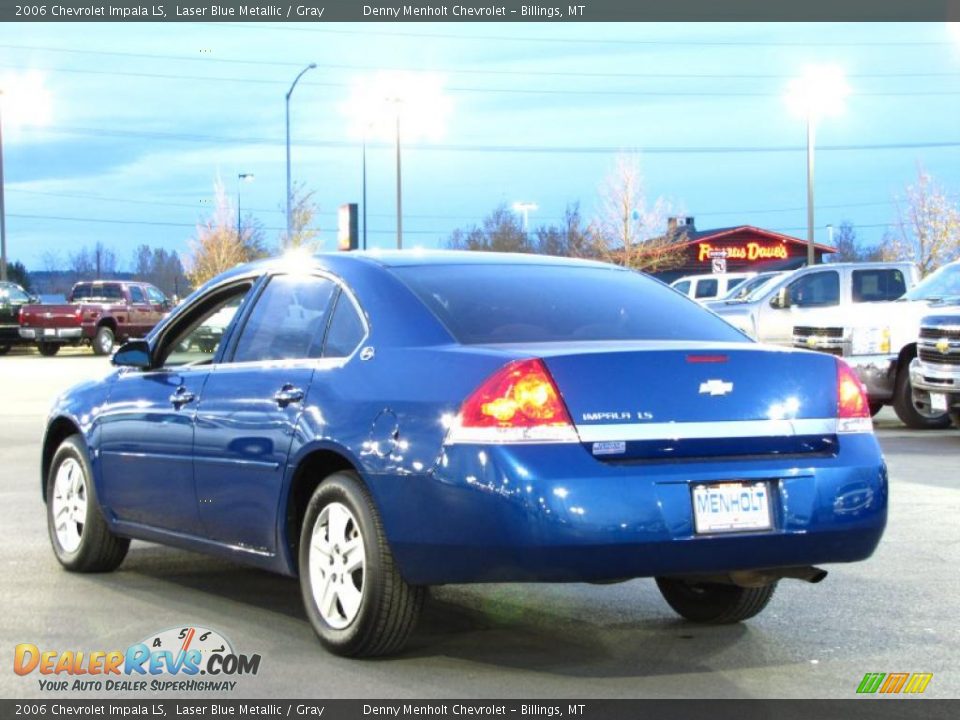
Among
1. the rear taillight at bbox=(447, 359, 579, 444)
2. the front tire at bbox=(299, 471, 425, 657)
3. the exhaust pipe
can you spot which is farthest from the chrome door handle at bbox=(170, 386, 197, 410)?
the exhaust pipe

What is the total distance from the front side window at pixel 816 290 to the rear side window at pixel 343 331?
16467mm

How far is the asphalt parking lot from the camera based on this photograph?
5.80 meters

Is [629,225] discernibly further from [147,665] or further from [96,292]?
[147,665]

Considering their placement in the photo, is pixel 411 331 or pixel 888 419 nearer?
pixel 411 331

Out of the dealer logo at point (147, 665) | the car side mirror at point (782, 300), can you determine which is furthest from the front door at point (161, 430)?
the car side mirror at point (782, 300)

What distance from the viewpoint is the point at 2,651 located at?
20.9 ft

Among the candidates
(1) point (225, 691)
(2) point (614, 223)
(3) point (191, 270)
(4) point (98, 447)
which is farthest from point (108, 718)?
(3) point (191, 270)

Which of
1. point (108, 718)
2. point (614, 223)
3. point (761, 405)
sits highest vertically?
point (614, 223)

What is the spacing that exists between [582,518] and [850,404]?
1368mm

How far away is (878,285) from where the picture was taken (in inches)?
874

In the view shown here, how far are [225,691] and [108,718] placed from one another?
481 mm

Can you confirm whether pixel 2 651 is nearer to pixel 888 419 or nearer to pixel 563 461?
pixel 563 461

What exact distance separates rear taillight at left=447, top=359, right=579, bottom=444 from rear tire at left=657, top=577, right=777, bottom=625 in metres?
1.61

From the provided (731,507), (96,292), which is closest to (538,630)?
(731,507)
